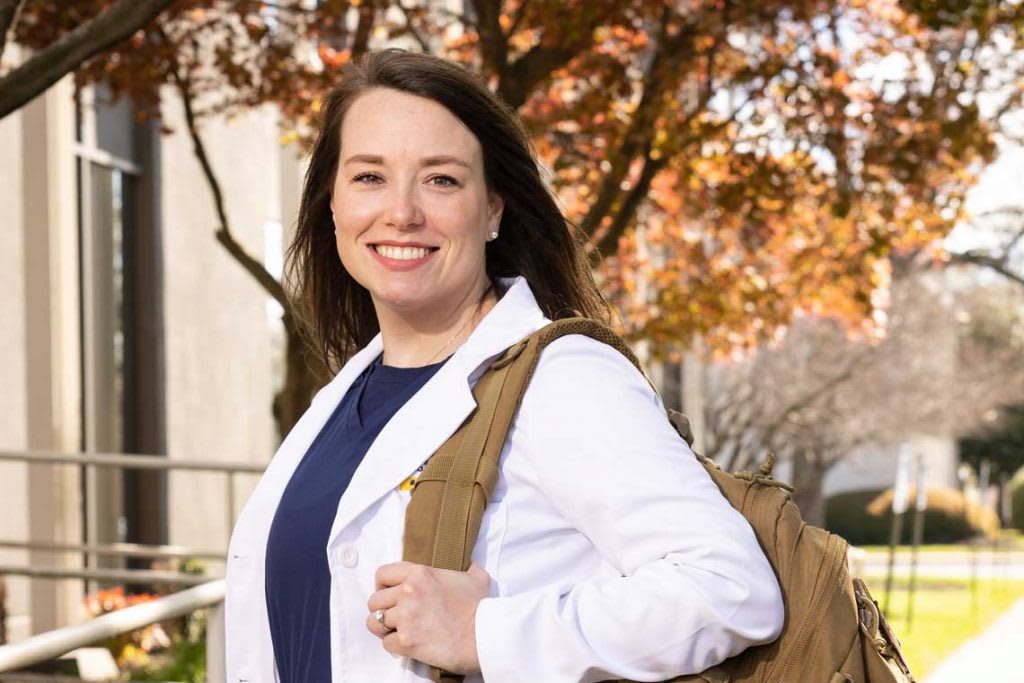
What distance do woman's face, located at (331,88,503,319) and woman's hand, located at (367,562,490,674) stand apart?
58 cm

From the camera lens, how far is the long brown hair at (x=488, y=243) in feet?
8.29

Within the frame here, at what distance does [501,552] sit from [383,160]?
2.21ft

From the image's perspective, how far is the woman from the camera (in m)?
2.07

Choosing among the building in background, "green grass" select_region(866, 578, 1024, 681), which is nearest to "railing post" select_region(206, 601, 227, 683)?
the building in background

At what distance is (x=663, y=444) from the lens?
210cm

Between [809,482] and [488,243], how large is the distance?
25.8 meters

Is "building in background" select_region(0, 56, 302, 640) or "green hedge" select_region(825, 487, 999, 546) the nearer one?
"building in background" select_region(0, 56, 302, 640)

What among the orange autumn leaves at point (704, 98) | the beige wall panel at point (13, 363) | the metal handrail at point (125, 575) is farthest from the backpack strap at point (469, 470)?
the beige wall panel at point (13, 363)

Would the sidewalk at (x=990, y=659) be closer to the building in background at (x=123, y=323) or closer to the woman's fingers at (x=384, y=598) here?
the building in background at (x=123, y=323)

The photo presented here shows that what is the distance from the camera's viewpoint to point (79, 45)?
4324 mm

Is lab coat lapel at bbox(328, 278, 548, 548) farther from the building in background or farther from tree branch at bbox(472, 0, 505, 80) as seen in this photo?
the building in background

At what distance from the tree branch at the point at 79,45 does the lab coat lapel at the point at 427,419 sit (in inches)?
87.3

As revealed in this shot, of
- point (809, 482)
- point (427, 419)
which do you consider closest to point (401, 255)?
point (427, 419)

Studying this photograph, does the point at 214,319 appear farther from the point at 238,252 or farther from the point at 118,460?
the point at 118,460
